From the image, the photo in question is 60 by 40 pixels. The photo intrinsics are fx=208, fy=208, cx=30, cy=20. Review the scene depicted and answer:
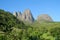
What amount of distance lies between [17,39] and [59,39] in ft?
152

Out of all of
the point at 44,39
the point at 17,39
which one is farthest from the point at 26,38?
the point at 44,39

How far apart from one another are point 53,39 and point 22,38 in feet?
101

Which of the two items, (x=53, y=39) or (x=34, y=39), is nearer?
(x=34, y=39)

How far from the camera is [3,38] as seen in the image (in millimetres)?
108562

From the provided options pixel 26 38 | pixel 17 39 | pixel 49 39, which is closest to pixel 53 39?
pixel 49 39

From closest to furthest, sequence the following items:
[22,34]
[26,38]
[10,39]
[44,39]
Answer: [10,39], [26,38], [22,34], [44,39]

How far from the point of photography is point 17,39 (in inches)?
4141

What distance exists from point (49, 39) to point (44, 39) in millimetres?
3636

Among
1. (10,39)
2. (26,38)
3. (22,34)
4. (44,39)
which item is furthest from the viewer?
(44,39)

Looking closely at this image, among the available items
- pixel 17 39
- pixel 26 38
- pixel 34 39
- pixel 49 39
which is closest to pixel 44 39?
pixel 49 39

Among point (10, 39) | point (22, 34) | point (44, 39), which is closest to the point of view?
point (10, 39)

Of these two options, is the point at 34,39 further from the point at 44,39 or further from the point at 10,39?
the point at 10,39

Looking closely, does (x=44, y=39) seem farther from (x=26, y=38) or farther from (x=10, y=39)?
(x=10, y=39)

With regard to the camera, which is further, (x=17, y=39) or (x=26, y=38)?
(x=26, y=38)
